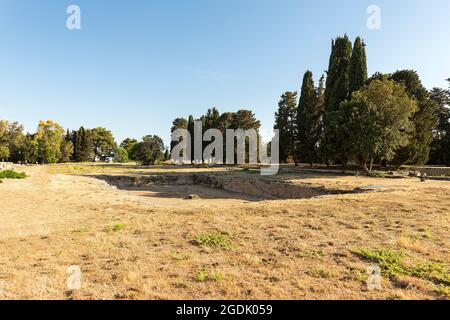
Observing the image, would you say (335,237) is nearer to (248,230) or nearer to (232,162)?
(248,230)

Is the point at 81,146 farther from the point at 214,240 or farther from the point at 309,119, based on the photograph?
the point at 214,240

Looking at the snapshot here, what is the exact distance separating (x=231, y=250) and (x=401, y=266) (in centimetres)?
461

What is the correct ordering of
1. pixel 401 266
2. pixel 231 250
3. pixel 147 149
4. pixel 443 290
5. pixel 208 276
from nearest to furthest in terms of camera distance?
pixel 443 290
pixel 208 276
pixel 401 266
pixel 231 250
pixel 147 149

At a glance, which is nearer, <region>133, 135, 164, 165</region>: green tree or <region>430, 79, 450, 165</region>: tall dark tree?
<region>430, 79, 450, 165</region>: tall dark tree

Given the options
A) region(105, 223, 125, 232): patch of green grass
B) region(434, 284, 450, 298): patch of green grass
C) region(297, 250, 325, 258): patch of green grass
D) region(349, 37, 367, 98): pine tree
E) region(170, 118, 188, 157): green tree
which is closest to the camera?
region(434, 284, 450, 298): patch of green grass

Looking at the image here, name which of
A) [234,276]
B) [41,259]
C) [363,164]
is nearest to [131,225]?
[41,259]

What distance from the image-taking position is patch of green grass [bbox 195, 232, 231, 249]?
962cm

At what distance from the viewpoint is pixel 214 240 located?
10086 mm

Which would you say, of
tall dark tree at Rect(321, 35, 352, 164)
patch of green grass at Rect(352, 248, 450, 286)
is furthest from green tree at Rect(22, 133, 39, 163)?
patch of green grass at Rect(352, 248, 450, 286)

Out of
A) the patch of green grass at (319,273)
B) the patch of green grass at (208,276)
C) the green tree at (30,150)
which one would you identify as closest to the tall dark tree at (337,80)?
the patch of green grass at (319,273)

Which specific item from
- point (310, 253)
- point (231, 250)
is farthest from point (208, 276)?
point (310, 253)

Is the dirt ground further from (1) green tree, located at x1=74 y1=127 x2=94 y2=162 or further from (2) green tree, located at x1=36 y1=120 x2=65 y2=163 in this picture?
(1) green tree, located at x1=74 y1=127 x2=94 y2=162

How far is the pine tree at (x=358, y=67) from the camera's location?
40875 millimetres

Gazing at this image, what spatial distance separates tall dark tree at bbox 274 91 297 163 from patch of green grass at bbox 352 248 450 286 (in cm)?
4124
